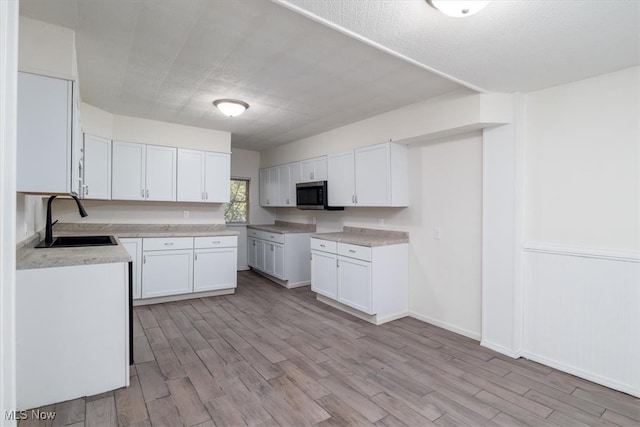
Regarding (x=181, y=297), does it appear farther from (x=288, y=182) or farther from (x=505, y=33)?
(x=505, y=33)

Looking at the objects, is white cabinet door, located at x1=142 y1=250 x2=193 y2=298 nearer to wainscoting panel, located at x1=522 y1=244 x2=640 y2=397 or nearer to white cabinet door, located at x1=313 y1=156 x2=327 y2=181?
white cabinet door, located at x1=313 y1=156 x2=327 y2=181

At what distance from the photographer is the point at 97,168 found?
13.1ft

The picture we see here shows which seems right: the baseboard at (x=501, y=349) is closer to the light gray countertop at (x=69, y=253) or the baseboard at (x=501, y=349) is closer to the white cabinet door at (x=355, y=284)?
the white cabinet door at (x=355, y=284)

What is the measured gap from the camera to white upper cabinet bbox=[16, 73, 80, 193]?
6.51ft

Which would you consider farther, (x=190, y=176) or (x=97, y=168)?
(x=190, y=176)

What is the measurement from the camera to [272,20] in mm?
1991

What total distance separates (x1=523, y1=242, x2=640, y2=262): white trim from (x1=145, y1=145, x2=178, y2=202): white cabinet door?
4.40 m

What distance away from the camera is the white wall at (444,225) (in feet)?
10.5

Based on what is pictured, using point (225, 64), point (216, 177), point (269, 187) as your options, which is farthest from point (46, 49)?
point (269, 187)

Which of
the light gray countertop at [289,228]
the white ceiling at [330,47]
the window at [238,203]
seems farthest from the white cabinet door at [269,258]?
the white ceiling at [330,47]

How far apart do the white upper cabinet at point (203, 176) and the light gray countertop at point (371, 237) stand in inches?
69.6

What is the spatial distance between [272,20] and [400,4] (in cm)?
83

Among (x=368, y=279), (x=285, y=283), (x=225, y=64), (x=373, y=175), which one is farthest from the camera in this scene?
(x=285, y=283)

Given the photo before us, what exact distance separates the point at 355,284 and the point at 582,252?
213cm
